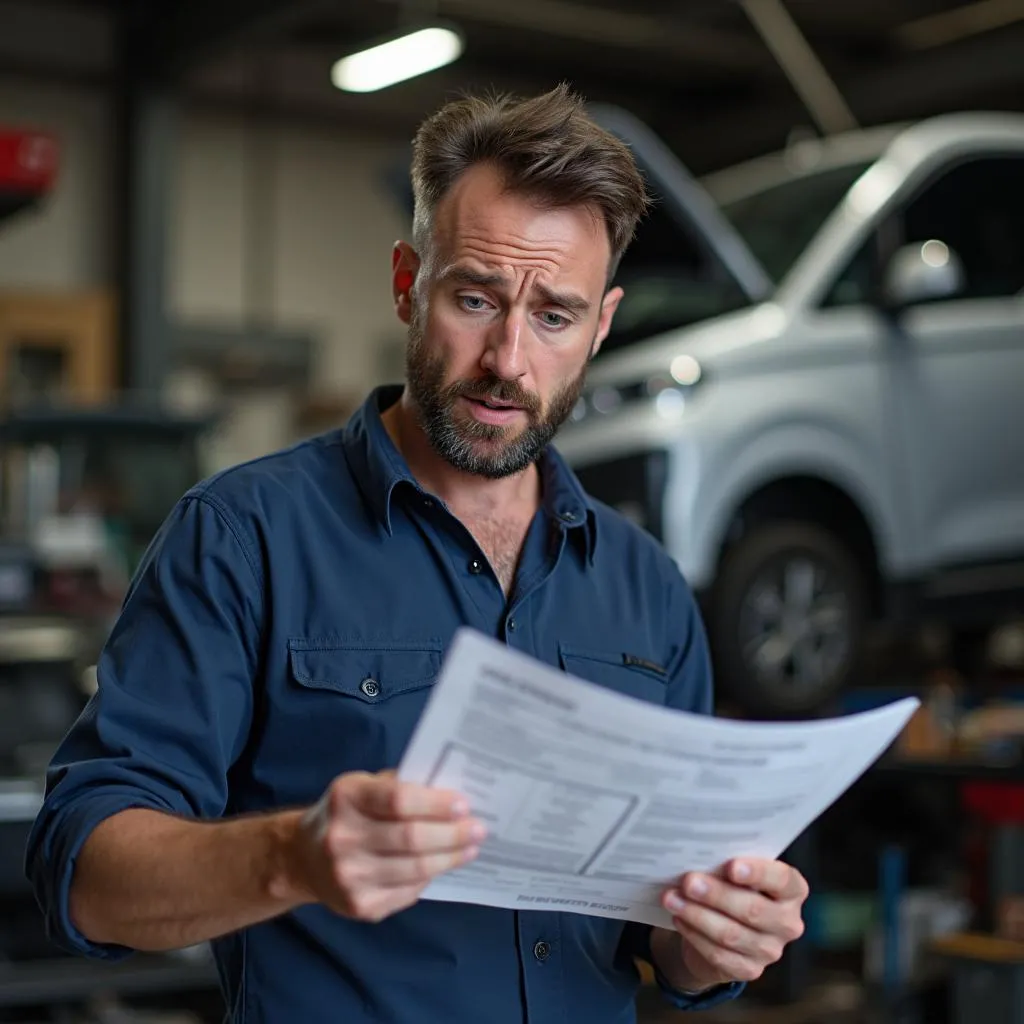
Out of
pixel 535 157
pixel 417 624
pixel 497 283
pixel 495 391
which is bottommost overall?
pixel 417 624

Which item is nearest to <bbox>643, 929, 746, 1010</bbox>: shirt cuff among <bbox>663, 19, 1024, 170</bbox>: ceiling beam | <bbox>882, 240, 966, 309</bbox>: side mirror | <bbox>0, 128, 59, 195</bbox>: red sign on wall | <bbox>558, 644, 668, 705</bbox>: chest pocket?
<bbox>558, 644, 668, 705</bbox>: chest pocket

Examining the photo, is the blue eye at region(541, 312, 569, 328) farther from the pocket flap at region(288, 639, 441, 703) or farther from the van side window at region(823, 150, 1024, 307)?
the van side window at region(823, 150, 1024, 307)

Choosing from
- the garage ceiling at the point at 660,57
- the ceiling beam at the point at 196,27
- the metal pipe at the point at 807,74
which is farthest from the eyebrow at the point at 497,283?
the metal pipe at the point at 807,74

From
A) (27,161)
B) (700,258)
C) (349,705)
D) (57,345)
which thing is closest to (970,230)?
(700,258)

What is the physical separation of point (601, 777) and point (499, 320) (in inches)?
22.7

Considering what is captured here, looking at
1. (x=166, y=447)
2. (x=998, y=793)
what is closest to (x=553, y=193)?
(x=998, y=793)

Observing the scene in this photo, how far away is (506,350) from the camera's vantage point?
5.26 feet

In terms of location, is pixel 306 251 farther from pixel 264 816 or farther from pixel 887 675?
pixel 264 816

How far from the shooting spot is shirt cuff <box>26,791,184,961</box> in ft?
4.32

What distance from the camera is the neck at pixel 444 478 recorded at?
174 cm

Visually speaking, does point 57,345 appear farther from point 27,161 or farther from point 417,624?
point 417,624

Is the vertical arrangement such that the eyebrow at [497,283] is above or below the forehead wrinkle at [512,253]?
below

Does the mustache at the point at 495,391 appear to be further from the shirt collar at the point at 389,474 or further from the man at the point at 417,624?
the shirt collar at the point at 389,474

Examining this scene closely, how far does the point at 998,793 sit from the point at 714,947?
2918 mm
